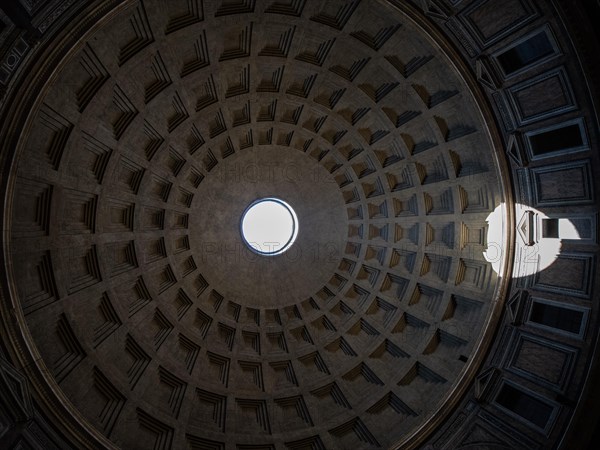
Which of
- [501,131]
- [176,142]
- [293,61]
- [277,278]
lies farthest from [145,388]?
[501,131]

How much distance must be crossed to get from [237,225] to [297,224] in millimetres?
3648

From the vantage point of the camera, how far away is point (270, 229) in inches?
1105

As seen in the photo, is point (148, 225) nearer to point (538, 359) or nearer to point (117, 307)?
point (117, 307)

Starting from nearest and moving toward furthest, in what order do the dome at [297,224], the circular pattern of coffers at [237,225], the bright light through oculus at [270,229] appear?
the dome at [297,224]
the circular pattern of coffers at [237,225]
the bright light through oculus at [270,229]

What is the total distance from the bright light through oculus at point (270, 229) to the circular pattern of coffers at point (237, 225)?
84cm

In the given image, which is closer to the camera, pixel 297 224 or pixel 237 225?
pixel 237 225

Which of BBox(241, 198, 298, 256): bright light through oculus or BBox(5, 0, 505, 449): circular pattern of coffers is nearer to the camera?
BBox(5, 0, 505, 449): circular pattern of coffers

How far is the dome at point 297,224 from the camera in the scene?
16.4 meters

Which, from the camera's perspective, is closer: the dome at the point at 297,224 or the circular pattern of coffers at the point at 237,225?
the dome at the point at 297,224

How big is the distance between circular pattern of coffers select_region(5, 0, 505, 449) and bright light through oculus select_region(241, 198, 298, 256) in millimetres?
838

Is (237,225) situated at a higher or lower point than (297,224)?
lower

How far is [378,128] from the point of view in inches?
922

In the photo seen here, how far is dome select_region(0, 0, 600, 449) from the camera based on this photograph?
1644 cm

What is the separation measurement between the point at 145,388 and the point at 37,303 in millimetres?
7166
